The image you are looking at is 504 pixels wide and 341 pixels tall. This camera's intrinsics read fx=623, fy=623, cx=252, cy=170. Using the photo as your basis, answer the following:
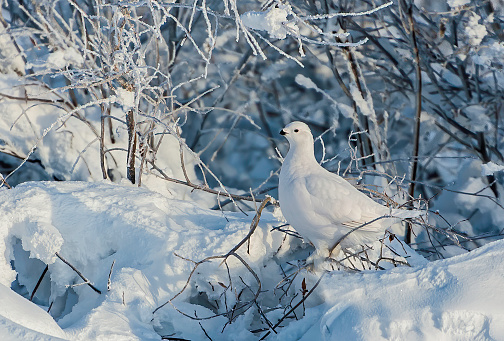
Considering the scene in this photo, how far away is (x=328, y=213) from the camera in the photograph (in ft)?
7.38

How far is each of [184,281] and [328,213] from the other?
0.59m

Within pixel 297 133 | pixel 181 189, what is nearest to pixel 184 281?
pixel 297 133

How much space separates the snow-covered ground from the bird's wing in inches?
8.3

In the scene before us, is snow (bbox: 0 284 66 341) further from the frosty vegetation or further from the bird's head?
the bird's head

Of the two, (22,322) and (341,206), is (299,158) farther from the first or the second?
(22,322)

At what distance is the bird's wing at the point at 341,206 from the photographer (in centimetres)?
225

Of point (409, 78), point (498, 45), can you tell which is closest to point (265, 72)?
point (409, 78)

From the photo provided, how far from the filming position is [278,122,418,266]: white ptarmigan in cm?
225

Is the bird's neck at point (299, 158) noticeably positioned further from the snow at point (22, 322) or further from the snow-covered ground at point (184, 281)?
the snow at point (22, 322)

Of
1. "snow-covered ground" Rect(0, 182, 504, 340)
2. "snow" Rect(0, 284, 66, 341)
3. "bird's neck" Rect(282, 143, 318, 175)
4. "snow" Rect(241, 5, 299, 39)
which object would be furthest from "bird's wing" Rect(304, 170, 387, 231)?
"snow" Rect(0, 284, 66, 341)

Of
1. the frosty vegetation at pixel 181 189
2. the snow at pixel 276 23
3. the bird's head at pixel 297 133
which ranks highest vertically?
the snow at pixel 276 23

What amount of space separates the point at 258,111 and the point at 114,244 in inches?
164

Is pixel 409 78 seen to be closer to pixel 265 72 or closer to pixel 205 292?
pixel 265 72

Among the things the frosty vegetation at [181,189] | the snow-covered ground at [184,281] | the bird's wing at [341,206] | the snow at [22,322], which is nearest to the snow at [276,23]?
the frosty vegetation at [181,189]
